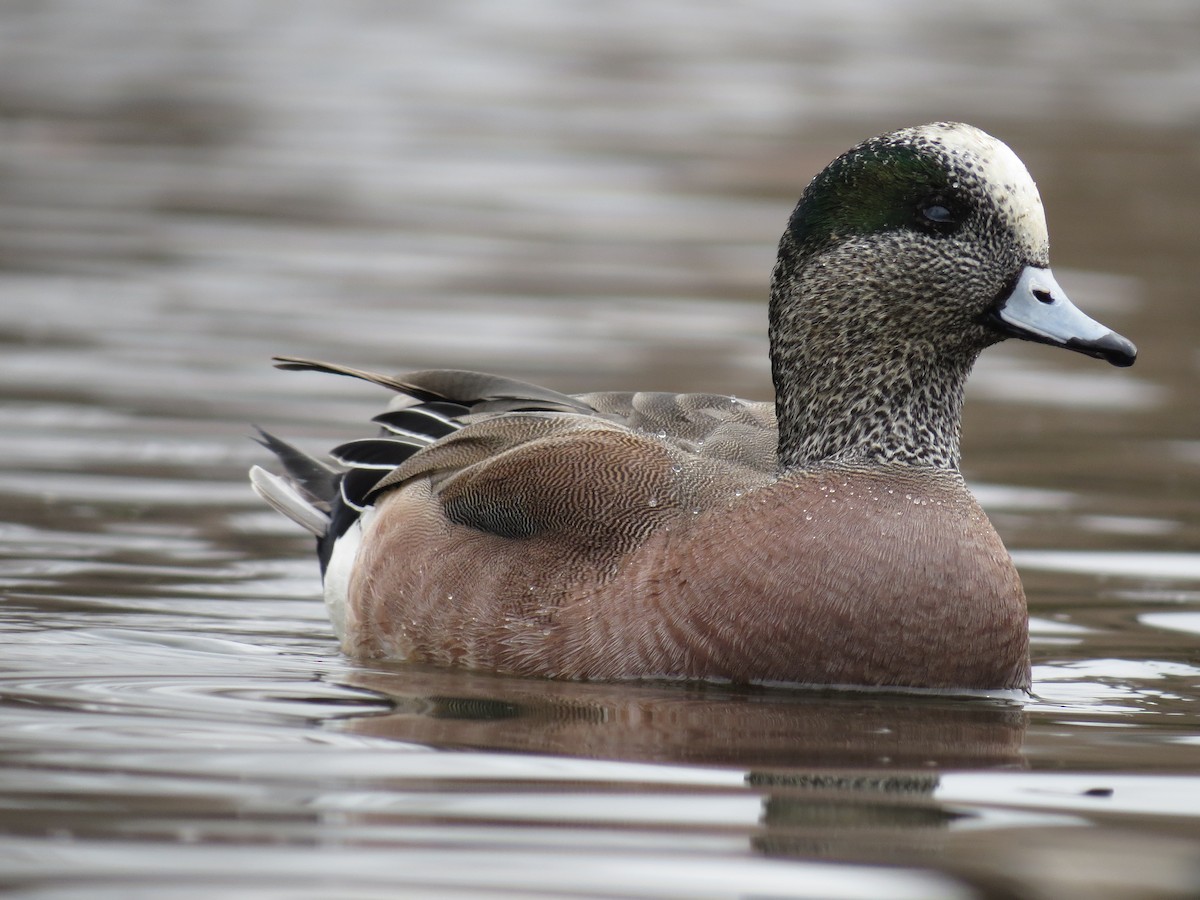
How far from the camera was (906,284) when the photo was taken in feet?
17.5

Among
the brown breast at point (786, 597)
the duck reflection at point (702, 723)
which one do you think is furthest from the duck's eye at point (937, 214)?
the duck reflection at point (702, 723)

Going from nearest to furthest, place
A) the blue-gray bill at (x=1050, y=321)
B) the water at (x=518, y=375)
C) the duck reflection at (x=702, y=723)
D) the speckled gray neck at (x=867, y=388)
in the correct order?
1. the water at (x=518, y=375)
2. the duck reflection at (x=702, y=723)
3. the blue-gray bill at (x=1050, y=321)
4. the speckled gray neck at (x=867, y=388)

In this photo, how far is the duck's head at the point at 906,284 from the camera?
525 cm

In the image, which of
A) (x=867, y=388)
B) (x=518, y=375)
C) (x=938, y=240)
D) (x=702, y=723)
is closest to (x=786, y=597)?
(x=702, y=723)

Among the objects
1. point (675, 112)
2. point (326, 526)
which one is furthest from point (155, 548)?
point (675, 112)

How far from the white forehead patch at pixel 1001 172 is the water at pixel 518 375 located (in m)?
1.13

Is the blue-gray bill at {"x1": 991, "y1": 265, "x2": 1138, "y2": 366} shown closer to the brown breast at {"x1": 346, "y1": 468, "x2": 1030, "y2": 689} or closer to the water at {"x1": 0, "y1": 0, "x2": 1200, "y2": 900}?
the brown breast at {"x1": 346, "y1": 468, "x2": 1030, "y2": 689}

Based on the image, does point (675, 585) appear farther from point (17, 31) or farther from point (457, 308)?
point (17, 31)

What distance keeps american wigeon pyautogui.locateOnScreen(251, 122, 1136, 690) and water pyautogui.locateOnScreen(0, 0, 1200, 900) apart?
0.13 metres

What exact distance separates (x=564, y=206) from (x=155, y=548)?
721 cm

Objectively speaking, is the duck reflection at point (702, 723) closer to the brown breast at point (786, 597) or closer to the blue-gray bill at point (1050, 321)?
the brown breast at point (786, 597)

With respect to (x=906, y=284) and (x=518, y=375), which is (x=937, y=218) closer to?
(x=906, y=284)

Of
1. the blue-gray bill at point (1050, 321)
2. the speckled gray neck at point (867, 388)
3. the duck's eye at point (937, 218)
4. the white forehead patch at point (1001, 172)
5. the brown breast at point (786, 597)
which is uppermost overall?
the white forehead patch at point (1001, 172)

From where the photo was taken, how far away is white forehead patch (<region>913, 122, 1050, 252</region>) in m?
5.23
